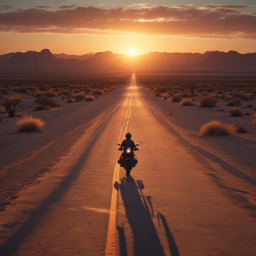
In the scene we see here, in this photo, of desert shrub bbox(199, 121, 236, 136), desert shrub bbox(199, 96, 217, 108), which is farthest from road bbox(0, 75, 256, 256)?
desert shrub bbox(199, 96, 217, 108)

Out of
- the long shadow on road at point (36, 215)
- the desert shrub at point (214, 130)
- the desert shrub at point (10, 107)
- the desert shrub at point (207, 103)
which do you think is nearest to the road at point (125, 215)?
the long shadow on road at point (36, 215)

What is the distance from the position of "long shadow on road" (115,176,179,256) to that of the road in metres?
0.01

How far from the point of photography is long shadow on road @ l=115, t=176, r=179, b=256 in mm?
4051

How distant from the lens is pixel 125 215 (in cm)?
521

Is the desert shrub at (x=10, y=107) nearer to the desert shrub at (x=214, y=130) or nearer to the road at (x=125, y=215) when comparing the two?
the desert shrub at (x=214, y=130)

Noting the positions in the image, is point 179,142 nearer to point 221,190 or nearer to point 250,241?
point 221,190

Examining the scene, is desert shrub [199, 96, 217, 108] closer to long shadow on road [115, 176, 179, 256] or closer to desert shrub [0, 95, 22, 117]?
desert shrub [0, 95, 22, 117]

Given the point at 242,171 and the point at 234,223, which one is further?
the point at 242,171

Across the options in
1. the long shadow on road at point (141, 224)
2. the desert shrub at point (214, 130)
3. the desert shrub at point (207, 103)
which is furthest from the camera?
the desert shrub at point (207, 103)

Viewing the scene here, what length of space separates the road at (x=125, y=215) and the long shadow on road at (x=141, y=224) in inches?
0.6

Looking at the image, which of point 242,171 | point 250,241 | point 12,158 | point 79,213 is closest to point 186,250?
point 250,241

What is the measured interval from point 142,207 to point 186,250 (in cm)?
163

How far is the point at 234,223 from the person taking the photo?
4.86 meters

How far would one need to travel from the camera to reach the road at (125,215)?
4.13 meters
